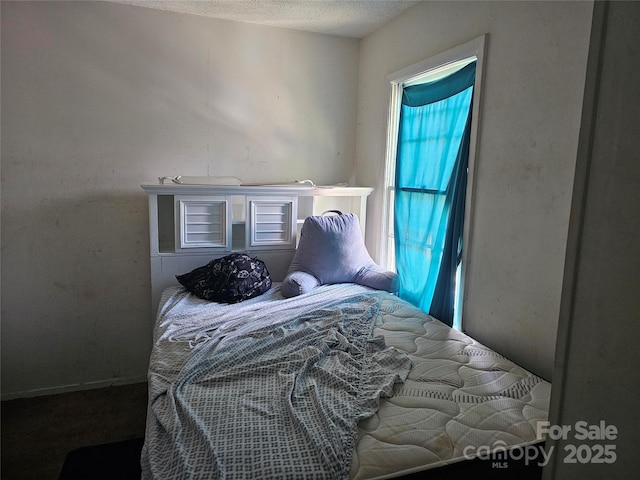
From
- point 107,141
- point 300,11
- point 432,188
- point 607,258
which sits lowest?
point 607,258

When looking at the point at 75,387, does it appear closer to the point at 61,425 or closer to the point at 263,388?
the point at 61,425

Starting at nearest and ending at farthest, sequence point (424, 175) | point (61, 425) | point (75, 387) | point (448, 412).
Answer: point (448, 412), point (61, 425), point (424, 175), point (75, 387)

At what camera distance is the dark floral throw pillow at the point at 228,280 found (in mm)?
2584

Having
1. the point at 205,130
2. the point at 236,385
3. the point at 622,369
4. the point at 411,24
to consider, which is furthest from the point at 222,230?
the point at 622,369

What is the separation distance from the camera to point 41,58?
8.97 ft

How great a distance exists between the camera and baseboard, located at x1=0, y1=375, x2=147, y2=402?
2.89 m

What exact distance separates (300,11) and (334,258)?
1.66 m

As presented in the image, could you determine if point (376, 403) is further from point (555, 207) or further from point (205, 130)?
point (205, 130)

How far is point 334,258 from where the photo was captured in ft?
9.48

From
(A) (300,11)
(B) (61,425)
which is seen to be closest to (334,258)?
(A) (300,11)

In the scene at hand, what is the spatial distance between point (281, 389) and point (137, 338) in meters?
2.03

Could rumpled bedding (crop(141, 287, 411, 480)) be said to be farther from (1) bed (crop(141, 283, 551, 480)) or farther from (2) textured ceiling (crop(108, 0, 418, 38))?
(2) textured ceiling (crop(108, 0, 418, 38))

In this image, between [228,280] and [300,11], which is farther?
[300,11]

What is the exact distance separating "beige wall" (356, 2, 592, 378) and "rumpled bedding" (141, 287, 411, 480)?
0.59 meters
